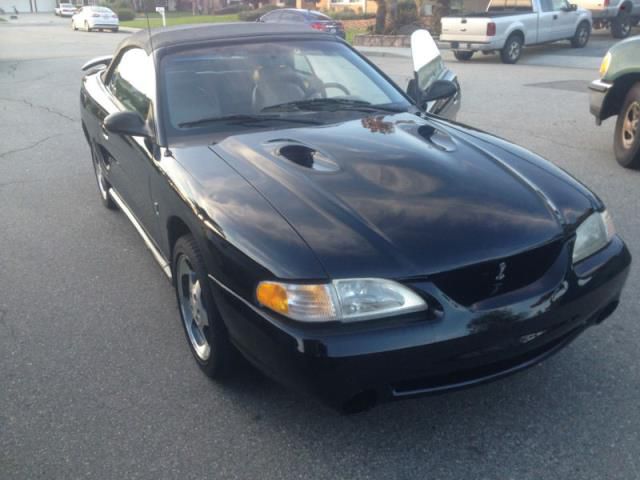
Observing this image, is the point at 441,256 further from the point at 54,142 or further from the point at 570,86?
the point at 570,86

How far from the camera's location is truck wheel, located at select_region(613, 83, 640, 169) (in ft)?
21.0

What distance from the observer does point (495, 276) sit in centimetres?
255

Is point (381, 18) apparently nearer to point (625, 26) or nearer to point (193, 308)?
point (625, 26)

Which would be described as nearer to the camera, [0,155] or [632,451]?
[632,451]

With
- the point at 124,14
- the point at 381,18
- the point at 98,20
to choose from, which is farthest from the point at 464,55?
the point at 124,14

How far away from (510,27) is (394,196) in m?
15.1

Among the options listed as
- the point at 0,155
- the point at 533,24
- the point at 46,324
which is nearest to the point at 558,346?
the point at 46,324

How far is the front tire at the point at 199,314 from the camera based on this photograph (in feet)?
9.72

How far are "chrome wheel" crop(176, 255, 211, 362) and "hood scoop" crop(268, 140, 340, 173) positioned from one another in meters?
0.70

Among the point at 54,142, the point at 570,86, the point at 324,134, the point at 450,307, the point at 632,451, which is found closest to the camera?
the point at 450,307

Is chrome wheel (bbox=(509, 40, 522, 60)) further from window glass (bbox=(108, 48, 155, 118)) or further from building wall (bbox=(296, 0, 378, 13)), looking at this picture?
building wall (bbox=(296, 0, 378, 13))

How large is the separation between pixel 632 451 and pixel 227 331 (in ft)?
5.65

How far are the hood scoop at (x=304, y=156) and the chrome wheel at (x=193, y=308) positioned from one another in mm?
700

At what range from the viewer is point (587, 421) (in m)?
2.83
